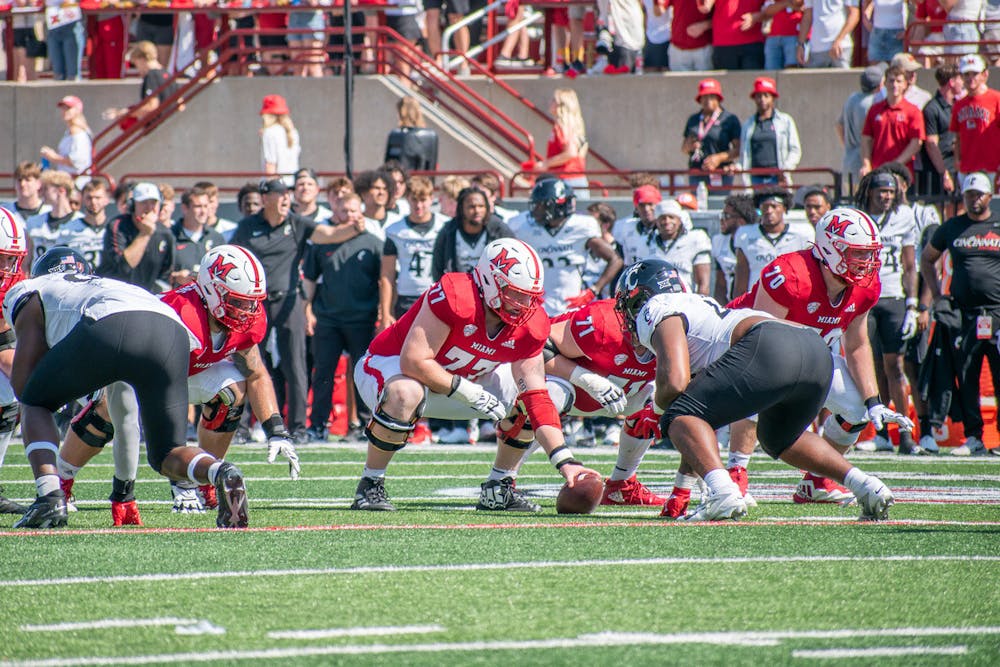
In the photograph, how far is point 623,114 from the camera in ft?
57.3

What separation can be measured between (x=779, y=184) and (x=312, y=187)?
4663 millimetres

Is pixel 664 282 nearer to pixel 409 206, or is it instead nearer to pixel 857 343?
pixel 857 343

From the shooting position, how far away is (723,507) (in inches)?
270

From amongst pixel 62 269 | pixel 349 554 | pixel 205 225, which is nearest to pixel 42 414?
pixel 62 269

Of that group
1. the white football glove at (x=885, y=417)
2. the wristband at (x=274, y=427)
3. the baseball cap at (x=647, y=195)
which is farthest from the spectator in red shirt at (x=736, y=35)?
the wristband at (x=274, y=427)

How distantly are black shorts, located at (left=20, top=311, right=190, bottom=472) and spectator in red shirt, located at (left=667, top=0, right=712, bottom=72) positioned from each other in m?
10.7

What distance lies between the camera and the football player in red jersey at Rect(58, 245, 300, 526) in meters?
7.20

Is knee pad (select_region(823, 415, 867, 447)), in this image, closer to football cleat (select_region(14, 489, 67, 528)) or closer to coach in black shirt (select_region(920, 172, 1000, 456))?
coach in black shirt (select_region(920, 172, 1000, 456))

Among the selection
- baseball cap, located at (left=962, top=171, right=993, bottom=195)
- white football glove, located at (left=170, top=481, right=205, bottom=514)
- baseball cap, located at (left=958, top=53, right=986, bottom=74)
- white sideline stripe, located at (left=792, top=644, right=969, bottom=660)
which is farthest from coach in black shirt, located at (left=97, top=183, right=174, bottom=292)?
white sideline stripe, located at (left=792, top=644, right=969, bottom=660)

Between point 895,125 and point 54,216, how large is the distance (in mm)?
7410

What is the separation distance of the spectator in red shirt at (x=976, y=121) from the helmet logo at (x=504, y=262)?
7.10 m

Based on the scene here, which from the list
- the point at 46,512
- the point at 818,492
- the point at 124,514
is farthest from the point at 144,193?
the point at 818,492

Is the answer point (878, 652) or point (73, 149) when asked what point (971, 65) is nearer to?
point (73, 149)

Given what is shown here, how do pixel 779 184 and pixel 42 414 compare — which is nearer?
pixel 42 414
